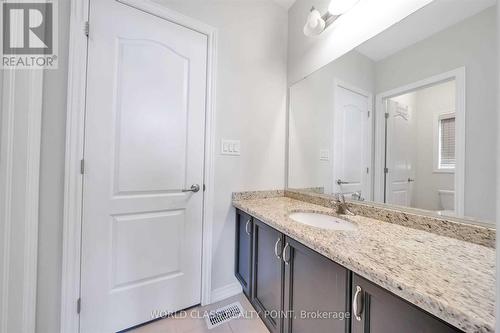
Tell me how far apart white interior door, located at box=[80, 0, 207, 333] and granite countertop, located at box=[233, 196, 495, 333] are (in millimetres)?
790

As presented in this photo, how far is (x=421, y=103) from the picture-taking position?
0.97 meters

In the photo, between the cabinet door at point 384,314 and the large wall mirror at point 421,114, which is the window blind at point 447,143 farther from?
the cabinet door at point 384,314

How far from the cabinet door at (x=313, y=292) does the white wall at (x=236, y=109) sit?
2.36 ft

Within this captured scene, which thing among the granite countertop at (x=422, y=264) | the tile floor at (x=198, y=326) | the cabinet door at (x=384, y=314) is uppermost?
the granite countertop at (x=422, y=264)

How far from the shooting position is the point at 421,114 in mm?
977

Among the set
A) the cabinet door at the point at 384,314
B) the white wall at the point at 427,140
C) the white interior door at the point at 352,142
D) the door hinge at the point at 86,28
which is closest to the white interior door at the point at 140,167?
the door hinge at the point at 86,28

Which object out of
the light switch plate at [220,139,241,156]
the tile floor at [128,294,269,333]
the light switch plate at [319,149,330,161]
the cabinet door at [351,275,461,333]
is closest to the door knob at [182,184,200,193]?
the light switch plate at [220,139,241,156]

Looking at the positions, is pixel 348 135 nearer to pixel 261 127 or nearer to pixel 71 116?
pixel 261 127

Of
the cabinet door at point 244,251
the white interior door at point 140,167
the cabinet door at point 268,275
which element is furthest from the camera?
the cabinet door at point 244,251

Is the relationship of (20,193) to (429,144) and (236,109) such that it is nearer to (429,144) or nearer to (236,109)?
(236,109)

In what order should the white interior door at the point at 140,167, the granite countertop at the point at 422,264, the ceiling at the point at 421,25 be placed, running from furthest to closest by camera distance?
the white interior door at the point at 140,167
the ceiling at the point at 421,25
the granite countertop at the point at 422,264

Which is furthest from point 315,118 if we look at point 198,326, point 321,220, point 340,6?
point 198,326

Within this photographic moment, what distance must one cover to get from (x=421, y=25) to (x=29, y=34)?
1.92m

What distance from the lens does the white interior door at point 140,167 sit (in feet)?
3.74
